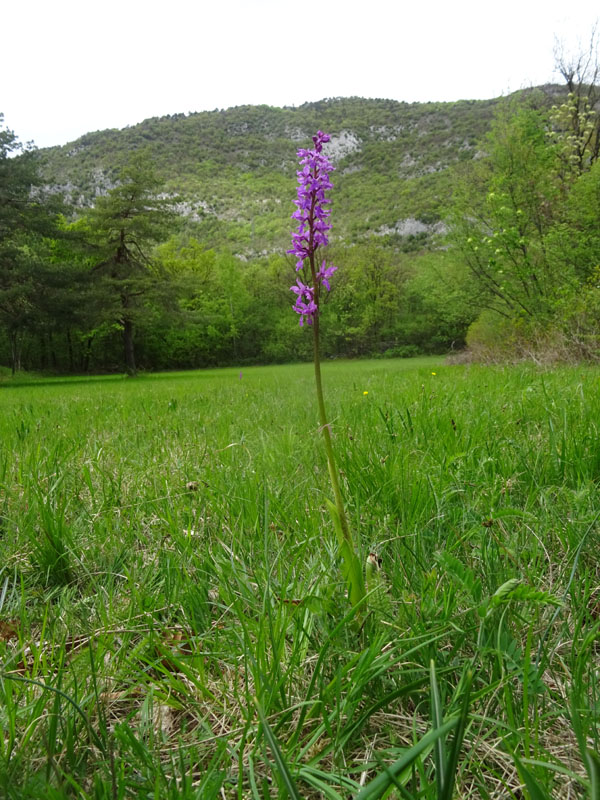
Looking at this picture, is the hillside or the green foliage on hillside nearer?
the hillside

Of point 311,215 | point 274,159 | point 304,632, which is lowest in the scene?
point 304,632

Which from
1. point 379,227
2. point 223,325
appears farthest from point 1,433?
point 379,227

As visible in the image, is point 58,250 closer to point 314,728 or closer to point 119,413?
point 119,413

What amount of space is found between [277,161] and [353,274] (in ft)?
341

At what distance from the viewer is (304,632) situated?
96cm

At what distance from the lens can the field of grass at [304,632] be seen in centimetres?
72

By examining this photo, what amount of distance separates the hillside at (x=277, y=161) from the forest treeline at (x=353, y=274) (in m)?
43.9

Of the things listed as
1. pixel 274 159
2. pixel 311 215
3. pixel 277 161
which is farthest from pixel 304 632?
pixel 274 159

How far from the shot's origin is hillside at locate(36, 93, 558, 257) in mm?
96250

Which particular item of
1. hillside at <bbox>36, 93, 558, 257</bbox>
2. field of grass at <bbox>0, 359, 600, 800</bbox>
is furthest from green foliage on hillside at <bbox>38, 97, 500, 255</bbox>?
field of grass at <bbox>0, 359, 600, 800</bbox>

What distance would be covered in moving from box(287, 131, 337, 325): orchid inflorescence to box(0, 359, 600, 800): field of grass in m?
0.76

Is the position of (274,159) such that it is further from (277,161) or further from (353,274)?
(353,274)

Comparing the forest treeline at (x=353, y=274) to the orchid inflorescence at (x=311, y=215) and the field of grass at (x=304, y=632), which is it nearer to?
the field of grass at (x=304, y=632)

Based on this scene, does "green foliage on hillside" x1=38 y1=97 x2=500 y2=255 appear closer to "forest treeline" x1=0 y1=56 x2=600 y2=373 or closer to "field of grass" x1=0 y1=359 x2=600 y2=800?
"forest treeline" x1=0 y1=56 x2=600 y2=373
